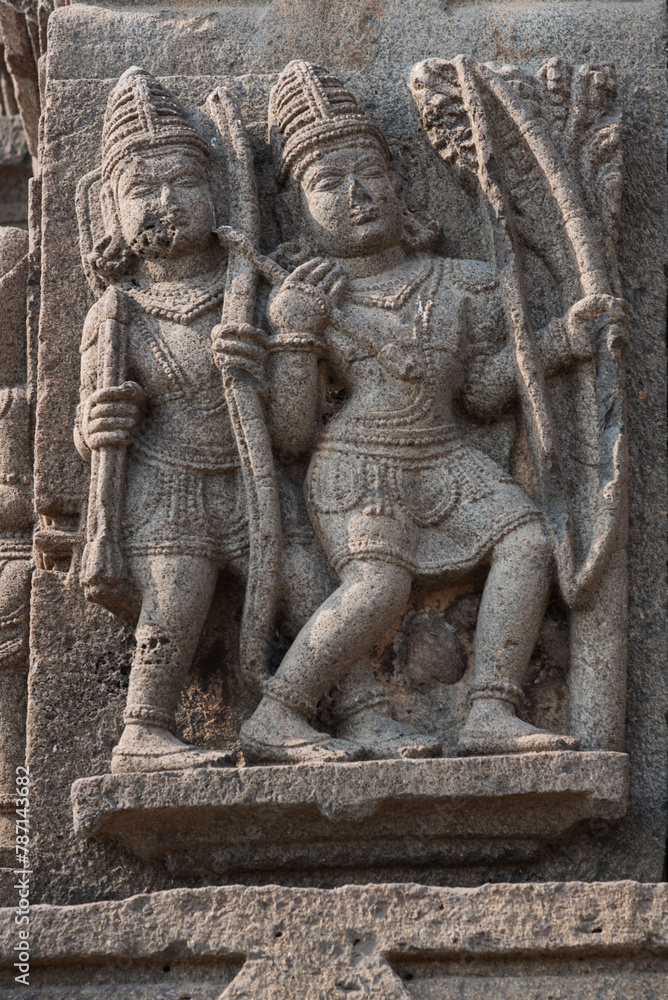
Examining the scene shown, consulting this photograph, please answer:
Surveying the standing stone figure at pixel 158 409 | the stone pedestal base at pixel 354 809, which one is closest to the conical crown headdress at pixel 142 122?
the standing stone figure at pixel 158 409

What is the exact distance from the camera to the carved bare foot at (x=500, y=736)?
13.4ft

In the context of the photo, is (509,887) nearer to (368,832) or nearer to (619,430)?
(368,832)

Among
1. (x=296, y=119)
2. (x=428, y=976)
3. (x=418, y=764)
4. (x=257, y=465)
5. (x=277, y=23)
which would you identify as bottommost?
(x=428, y=976)

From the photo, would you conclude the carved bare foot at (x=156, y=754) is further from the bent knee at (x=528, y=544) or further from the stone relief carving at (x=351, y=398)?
the bent knee at (x=528, y=544)

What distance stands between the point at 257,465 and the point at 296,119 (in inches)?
51.7

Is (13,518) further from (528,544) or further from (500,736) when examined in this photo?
(500,736)

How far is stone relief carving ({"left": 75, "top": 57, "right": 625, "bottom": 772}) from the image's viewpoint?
14.1 feet

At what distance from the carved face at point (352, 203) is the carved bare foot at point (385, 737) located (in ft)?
5.41

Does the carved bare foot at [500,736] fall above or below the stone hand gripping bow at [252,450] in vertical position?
below

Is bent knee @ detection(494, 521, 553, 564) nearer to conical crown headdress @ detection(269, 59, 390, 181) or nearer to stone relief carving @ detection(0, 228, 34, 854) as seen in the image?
conical crown headdress @ detection(269, 59, 390, 181)

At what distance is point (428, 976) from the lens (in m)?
3.82

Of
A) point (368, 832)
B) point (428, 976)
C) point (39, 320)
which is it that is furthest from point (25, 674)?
point (428, 976)

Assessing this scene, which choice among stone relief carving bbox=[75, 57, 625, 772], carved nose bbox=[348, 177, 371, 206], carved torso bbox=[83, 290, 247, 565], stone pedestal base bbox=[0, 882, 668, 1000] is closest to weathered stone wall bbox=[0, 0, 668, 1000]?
stone pedestal base bbox=[0, 882, 668, 1000]

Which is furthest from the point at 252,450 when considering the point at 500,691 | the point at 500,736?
the point at 500,736
